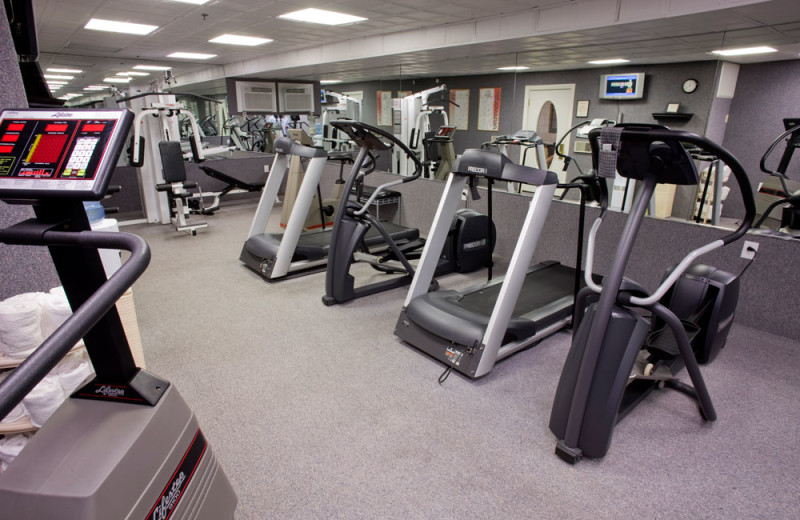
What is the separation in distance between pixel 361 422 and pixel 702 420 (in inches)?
68.9

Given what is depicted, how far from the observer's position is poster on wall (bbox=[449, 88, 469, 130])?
23.5 ft

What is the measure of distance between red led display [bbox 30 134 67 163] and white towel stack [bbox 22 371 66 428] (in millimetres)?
1140

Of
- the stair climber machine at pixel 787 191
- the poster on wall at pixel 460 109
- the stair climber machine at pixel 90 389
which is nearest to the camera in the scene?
the stair climber machine at pixel 90 389

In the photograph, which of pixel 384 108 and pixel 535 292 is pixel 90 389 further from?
pixel 384 108

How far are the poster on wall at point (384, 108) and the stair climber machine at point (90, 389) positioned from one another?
7527 mm

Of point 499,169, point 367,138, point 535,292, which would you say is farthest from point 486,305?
point 367,138

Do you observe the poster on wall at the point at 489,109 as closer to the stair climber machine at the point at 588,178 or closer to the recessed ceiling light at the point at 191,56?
the stair climber machine at the point at 588,178

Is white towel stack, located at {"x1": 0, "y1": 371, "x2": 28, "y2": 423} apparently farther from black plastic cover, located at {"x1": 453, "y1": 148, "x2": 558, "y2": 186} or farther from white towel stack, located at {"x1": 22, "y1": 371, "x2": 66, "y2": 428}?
black plastic cover, located at {"x1": 453, "y1": 148, "x2": 558, "y2": 186}

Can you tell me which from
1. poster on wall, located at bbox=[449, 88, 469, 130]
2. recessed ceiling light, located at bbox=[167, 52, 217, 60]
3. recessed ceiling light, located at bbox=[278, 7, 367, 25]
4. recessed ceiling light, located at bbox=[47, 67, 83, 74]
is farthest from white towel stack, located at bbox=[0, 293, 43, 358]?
recessed ceiling light, located at bbox=[47, 67, 83, 74]

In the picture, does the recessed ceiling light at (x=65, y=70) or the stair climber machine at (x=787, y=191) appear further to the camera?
the recessed ceiling light at (x=65, y=70)

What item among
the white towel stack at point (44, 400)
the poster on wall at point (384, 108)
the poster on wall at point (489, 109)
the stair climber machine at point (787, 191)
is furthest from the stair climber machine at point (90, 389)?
the poster on wall at point (384, 108)

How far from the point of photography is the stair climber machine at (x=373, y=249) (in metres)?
3.52

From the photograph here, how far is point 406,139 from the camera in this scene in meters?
6.65

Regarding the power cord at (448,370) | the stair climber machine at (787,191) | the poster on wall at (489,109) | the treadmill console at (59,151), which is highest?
the poster on wall at (489,109)
